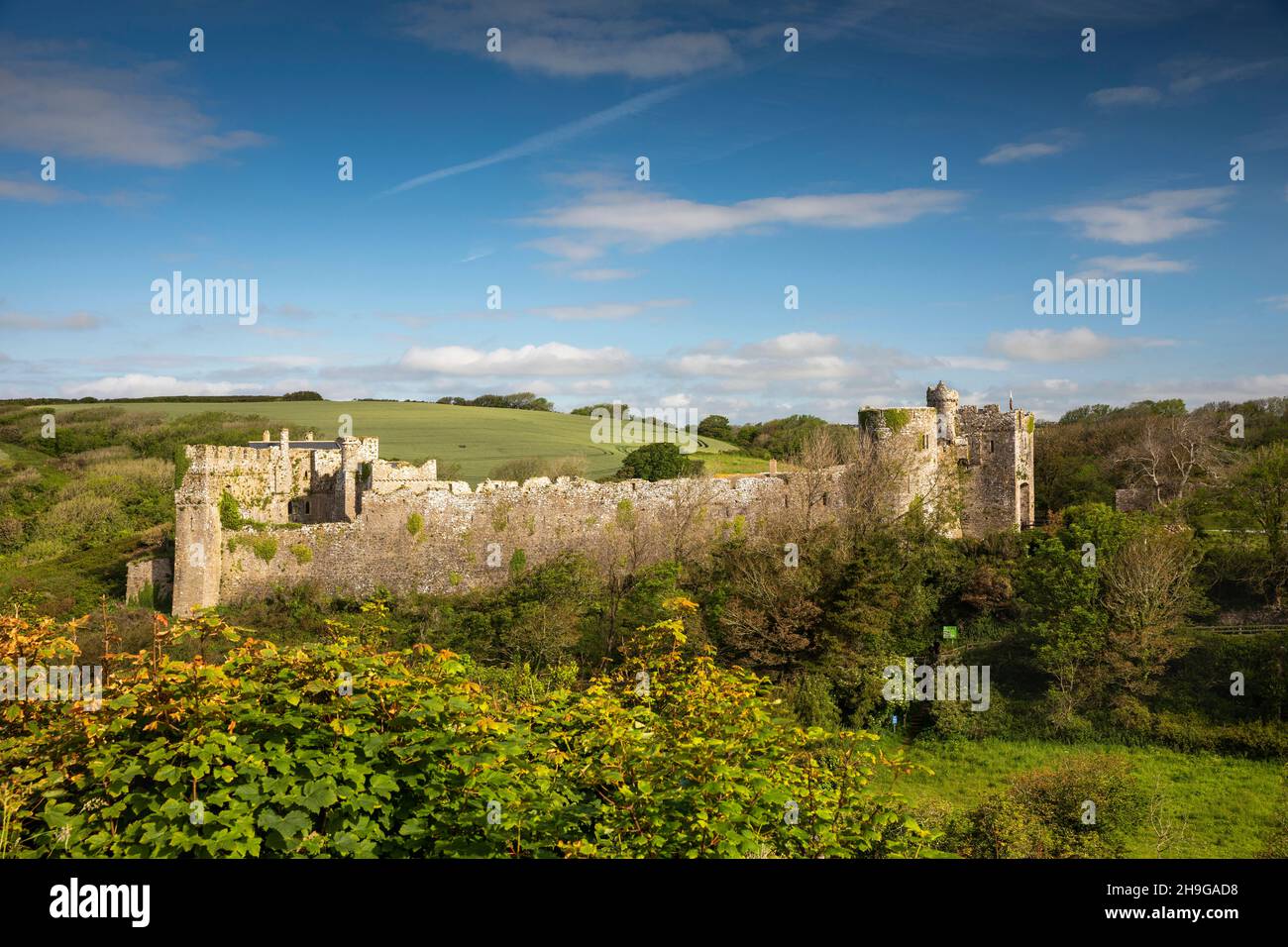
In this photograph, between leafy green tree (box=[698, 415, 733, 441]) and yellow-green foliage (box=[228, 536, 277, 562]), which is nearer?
yellow-green foliage (box=[228, 536, 277, 562])

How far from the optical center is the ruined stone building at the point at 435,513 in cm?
2683

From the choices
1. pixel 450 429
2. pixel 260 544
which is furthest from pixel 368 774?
pixel 450 429

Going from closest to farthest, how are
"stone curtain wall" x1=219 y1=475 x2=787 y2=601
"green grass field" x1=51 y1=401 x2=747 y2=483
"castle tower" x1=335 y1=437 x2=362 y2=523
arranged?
1. "stone curtain wall" x1=219 y1=475 x2=787 y2=601
2. "castle tower" x1=335 y1=437 x2=362 y2=523
3. "green grass field" x1=51 y1=401 x2=747 y2=483

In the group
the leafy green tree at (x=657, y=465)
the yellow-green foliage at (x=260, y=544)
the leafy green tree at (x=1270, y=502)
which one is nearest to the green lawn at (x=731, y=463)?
the leafy green tree at (x=657, y=465)

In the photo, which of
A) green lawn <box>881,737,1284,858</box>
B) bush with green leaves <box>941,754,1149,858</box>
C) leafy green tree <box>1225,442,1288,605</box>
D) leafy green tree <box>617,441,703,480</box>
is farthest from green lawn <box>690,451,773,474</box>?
bush with green leaves <box>941,754,1149,858</box>

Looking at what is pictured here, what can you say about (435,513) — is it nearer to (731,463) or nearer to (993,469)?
(993,469)

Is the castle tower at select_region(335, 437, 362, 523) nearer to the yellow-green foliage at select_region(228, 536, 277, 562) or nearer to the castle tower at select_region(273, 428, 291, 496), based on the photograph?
the castle tower at select_region(273, 428, 291, 496)

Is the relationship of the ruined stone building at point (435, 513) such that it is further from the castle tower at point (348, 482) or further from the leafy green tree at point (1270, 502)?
the leafy green tree at point (1270, 502)

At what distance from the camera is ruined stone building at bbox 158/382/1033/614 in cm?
2683

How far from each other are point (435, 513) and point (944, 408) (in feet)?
56.1

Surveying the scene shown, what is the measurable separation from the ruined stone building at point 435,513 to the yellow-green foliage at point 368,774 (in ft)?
69.9

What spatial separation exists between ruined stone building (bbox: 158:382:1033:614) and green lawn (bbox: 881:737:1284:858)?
9728 millimetres

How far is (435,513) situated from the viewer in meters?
27.8
